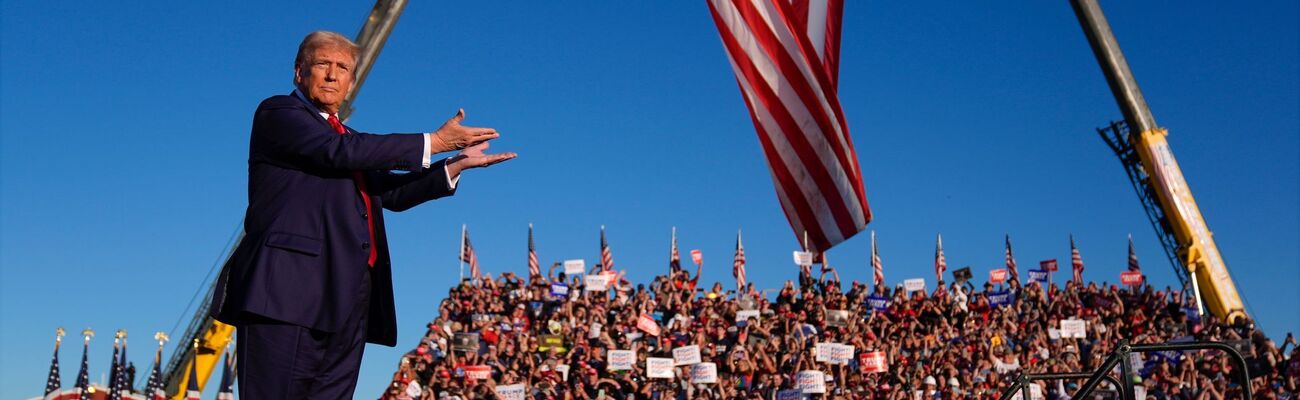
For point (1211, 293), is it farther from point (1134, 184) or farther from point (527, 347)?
point (527, 347)

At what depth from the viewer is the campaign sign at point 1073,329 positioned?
1705 cm

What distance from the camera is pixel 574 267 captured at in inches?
848

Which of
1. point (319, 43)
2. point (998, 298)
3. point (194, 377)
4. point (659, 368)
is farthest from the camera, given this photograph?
point (194, 377)

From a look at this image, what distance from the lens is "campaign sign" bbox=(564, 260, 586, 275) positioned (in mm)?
21453

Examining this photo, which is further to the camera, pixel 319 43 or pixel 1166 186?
pixel 1166 186

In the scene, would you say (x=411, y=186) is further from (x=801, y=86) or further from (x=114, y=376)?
(x=114, y=376)

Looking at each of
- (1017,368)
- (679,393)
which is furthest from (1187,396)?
(679,393)

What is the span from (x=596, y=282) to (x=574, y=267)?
65.8 inches

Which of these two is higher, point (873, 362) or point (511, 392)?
point (873, 362)

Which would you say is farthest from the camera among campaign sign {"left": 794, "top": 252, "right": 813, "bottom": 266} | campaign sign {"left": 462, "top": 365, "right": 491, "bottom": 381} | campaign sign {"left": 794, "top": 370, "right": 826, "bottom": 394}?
campaign sign {"left": 794, "top": 252, "right": 813, "bottom": 266}

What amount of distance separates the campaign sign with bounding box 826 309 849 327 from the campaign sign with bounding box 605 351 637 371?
3.21 m

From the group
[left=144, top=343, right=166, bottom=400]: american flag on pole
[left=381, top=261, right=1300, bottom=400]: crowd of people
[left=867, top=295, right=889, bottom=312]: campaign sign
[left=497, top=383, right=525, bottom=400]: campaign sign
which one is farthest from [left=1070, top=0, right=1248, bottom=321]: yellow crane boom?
[left=144, top=343, right=166, bottom=400]: american flag on pole

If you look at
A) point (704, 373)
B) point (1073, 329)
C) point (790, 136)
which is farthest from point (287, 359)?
point (1073, 329)

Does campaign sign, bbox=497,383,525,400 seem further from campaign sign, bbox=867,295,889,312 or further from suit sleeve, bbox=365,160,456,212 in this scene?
suit sleeve, bbox=365,160,456,212
